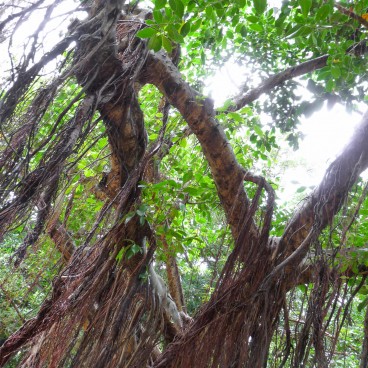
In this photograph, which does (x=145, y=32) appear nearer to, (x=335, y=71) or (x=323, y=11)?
(x=323, y=11)

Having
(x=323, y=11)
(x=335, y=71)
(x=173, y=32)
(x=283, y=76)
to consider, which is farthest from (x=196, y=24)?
(x=283, y=76)

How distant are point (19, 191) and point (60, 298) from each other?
34.3 inches

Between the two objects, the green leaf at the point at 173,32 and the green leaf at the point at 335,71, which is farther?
the green leaf at the point at 335,71

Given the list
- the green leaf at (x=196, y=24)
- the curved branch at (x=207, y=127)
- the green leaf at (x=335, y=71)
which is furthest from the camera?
the curved branch at (x=207, y=127)

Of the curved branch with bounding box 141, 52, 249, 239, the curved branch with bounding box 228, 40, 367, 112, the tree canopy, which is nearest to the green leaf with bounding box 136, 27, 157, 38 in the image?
the tree canopy

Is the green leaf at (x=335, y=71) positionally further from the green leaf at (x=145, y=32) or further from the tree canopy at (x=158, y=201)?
the green leaf at (x=145, y=32)

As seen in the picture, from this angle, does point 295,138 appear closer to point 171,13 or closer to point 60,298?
point 171,13

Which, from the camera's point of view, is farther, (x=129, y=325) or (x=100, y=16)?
(x=129, y=325)

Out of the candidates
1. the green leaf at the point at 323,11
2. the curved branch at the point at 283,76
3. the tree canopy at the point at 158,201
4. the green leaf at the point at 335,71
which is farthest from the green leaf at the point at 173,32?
the curved branch at the point at 283,76

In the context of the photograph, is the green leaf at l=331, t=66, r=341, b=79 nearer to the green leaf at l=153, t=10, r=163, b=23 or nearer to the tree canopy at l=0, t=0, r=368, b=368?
the tree canopy at l=0, t=0, r=368, b=368

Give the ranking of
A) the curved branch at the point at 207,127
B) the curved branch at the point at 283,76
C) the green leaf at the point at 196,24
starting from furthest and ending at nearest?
the curved branch at the point at 283,76 < the curved branch at the point at 207,127 < the green leaf at the point at 196,24

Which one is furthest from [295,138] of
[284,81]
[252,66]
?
[252,66]

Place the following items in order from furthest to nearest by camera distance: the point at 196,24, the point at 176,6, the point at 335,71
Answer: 1. the point at 335,71
2. the point at 196,24
3. the point at 176,6

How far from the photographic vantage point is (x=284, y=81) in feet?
8.75
